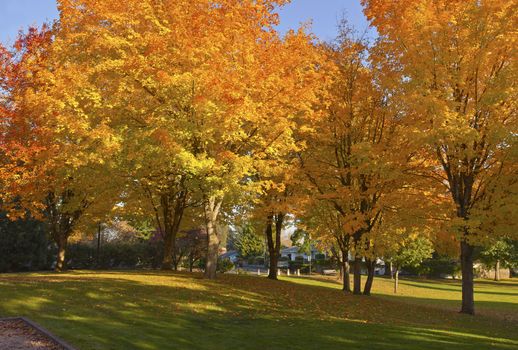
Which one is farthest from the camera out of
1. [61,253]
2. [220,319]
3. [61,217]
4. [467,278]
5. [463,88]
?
[61,217]

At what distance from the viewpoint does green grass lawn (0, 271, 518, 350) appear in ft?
32.7

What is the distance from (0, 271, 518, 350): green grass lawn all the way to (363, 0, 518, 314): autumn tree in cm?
472

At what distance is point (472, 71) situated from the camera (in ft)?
54.3

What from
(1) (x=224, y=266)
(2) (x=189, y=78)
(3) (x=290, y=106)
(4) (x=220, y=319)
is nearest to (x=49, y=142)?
(2) (x=189, y=78)

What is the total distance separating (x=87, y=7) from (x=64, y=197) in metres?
14.7

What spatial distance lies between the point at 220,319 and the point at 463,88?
11.8 m

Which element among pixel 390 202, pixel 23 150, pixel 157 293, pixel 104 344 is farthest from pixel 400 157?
pixel 23 150

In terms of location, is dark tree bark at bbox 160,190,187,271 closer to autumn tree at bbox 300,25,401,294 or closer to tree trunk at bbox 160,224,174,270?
tree trunk at bbox 160,224,174,270

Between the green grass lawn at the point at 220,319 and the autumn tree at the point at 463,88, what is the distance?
186 inches

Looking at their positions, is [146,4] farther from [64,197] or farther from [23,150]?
[64,197]

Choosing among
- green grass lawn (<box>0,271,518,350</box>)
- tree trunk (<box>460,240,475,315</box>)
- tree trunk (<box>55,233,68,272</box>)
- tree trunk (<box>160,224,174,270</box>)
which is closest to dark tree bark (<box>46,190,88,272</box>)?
tree trunk (<box>55,233,68,272</box>)

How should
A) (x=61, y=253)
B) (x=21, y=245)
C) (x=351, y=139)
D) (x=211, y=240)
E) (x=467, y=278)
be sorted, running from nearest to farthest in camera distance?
(x=467, y=278)
(x=211, y=240)
(x=351, y=139)
(x=61, y=253)
(x=21, y=245)

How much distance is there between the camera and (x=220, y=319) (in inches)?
498

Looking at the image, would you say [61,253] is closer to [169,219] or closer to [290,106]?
[169,219]
